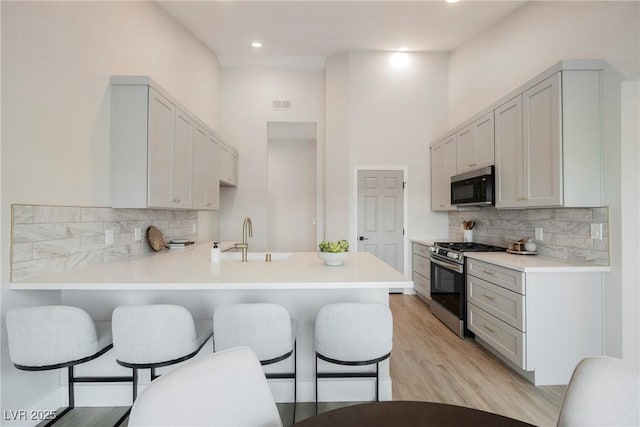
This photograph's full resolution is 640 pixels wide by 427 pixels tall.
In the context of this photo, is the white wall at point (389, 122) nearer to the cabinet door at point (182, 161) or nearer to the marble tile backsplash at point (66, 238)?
the cabinet door at point (182, 161)

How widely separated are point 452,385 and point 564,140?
2.04 meters

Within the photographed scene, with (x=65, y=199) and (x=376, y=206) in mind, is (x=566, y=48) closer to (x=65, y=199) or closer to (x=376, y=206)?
(x=376, y=206)

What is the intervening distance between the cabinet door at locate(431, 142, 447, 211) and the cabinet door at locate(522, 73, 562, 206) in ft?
5.79

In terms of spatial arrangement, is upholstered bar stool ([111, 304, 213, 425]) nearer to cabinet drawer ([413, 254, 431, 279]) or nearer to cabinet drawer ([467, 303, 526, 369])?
cabinet drawer ([467, 303, 526, 369])

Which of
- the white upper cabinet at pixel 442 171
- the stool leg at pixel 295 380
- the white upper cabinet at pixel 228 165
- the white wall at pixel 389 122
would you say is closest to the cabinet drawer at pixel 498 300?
the white upper cabinet at pixel 442 171

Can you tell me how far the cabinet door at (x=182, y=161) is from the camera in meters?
2.78

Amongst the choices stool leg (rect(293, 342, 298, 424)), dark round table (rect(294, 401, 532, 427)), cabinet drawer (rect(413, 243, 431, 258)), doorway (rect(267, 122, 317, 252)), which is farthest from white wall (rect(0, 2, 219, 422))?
doorway (rect(267, 122, 317, 252))

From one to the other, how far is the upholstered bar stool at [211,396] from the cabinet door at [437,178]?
410 cm

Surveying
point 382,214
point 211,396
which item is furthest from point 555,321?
point 382,214

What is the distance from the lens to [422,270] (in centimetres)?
429

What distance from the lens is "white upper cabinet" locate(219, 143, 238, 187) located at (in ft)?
14.3

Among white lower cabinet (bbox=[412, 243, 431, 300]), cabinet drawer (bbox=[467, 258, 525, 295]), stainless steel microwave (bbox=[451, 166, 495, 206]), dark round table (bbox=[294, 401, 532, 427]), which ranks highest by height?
stainless steel microwave (bbox=[451, 166, 495, 206])

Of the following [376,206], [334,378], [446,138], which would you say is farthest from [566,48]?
[334,378]

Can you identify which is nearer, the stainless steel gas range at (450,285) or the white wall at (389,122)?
the stainless steel gas range at (450,285)
